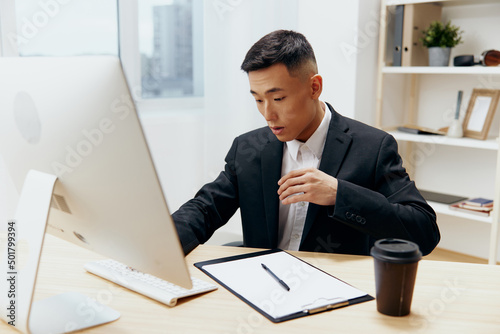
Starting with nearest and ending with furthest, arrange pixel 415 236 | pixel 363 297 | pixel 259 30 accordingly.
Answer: pixel 363 297, pixel 415 236, pixel 259 30

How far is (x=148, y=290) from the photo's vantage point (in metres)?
0.98

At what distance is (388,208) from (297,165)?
351mm

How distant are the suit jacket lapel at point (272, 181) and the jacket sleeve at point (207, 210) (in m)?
0.12

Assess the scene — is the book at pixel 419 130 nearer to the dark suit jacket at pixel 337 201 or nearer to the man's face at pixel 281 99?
the dark suit jacket at pixel 337 201

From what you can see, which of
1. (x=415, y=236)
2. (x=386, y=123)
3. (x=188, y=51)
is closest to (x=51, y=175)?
(x=415, y=236)

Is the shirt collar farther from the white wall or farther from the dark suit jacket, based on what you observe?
the white wall

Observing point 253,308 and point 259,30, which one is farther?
point 259,30

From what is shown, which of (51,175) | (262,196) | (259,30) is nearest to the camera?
(51,175)

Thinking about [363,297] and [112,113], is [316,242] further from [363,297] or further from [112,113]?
[112,113]

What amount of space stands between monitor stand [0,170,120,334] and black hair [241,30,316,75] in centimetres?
74

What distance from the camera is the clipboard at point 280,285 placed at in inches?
36.2

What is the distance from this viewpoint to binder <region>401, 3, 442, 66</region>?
9.08 feet

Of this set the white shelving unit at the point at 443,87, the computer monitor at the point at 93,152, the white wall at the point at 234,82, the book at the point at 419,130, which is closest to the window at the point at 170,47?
the white wall at the point at 234,82

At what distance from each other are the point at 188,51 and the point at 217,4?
16.0 inches
